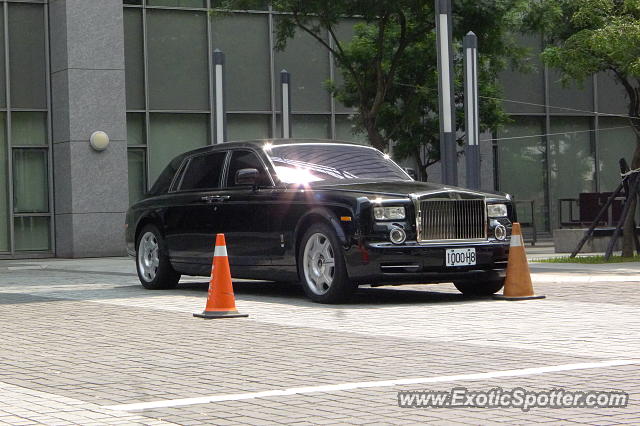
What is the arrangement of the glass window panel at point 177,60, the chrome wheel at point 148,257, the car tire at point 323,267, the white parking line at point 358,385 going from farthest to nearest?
the glass window panel at point 177,60 → the chrome wheel at point 148,257 → the car tire at point 323,267 → the white parking line at point 358,385

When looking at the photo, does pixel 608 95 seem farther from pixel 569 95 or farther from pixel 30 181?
pixel 30 181

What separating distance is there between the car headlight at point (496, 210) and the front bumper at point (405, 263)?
373mm

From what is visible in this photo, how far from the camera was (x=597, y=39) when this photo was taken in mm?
19078

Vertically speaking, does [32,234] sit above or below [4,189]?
below

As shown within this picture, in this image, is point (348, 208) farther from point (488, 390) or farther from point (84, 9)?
point (84, 9)

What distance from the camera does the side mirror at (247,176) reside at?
43.7ft

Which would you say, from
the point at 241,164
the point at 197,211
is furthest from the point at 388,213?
the point at 197,211

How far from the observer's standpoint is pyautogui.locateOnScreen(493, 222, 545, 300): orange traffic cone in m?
12.0

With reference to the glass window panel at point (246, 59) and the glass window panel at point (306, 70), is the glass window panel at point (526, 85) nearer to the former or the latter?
the glass window panel at point (306, 70)

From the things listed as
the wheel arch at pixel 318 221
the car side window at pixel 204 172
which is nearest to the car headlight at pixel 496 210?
the wheel arch at pixel 318 221

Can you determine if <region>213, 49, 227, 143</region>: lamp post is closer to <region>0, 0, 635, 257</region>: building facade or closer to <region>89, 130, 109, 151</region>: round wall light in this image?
<region>89, 130, 109, 151</region>: round wall light

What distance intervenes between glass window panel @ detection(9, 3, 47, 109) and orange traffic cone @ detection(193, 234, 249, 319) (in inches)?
686

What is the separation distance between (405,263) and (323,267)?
2.84ft

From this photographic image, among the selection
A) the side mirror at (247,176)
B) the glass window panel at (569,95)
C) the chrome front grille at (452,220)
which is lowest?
the chrome front grille at (452,220)
